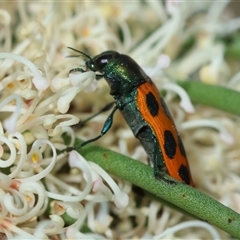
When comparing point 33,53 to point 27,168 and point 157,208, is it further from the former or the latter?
point 157,208

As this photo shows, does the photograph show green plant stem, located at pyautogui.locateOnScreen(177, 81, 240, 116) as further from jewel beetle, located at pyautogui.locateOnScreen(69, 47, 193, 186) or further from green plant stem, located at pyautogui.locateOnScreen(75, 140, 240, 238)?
green plant stem, located at pyautogui.locateOnScreen(75, 140, 240, 238)

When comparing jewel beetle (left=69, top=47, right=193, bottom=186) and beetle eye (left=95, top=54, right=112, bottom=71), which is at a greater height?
beetle eye (left=95, top=54, right=112, bottom=71)

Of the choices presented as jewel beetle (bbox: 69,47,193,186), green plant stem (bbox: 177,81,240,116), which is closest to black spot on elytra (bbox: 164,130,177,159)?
jewel beetle (bbox: 69,47,193,186)

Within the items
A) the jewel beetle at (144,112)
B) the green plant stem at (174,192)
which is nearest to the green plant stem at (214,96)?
the jewel beetle at (144,112)

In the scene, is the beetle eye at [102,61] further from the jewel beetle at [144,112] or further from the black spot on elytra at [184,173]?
the black spot on elytra at [184,173]

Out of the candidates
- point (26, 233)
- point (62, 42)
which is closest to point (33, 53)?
point (62, 42)
